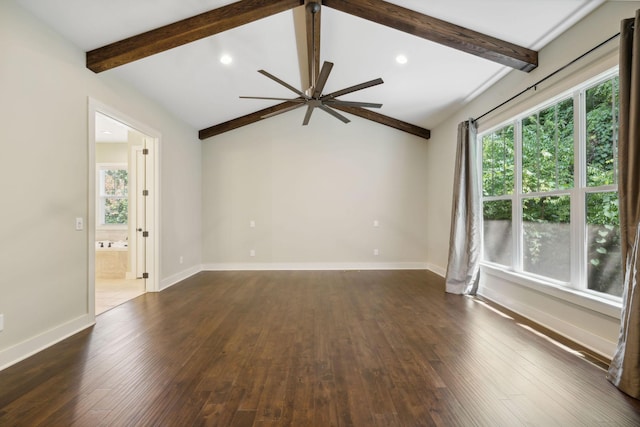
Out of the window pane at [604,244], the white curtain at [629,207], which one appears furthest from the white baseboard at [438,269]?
the white curtain at [629,207]

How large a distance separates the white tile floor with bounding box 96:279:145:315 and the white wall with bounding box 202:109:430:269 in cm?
152

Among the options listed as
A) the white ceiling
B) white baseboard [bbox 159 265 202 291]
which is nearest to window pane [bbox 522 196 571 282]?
the white ceiling

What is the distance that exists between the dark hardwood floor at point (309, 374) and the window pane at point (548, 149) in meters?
1.57

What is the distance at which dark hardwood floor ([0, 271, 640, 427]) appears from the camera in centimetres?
175

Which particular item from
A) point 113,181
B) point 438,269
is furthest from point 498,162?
point 113,181

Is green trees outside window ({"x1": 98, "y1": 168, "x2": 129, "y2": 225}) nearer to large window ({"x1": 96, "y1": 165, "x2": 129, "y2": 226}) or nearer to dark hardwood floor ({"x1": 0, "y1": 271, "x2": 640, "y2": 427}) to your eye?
large window ({"x1": 96, "y1": 165, "x2": 129, "y2": 226})

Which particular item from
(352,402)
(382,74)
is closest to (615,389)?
(352,402)

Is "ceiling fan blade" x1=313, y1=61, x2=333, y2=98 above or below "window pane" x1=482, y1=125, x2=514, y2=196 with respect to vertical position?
above

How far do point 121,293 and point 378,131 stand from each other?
214 inches

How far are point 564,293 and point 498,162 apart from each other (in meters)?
2.00

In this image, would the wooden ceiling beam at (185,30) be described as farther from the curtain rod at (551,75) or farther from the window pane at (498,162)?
the window pane at (498,162)

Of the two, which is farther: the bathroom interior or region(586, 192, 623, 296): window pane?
the bathroom interior

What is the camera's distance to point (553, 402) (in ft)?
6.13

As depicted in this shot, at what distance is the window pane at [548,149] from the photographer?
307cm
